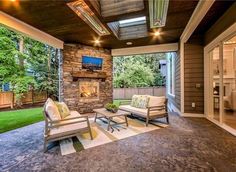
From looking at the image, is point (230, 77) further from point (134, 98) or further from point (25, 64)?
point (25, 64)

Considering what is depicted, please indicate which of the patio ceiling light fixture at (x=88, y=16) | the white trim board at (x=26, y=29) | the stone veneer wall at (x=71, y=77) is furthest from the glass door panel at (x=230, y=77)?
the white trim board at (x=26, y=29)

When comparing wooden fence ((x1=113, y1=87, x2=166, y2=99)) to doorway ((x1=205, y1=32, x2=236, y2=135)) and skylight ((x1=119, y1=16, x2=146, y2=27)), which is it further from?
skylight ((x1=119, y1=16, x2=146, y2=27))

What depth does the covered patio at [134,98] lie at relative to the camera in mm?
2490

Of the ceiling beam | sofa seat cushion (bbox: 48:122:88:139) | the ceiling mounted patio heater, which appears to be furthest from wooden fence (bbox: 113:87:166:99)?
sofa seat cushion (bbox: 48:122:88:139)

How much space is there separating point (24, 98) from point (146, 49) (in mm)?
7218

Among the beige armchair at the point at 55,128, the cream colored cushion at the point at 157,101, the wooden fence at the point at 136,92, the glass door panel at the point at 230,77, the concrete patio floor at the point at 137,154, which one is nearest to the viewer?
the concrete patio floor at the point at 137,154

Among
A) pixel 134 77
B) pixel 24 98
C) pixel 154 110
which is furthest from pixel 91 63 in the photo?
pixel 134 77

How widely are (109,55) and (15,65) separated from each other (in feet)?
15.8

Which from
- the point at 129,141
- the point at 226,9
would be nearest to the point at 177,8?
the point at 226,9

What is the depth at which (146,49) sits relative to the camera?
6.70 m

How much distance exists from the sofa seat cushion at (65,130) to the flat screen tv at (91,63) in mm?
3604

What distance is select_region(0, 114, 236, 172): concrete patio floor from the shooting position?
2215mm

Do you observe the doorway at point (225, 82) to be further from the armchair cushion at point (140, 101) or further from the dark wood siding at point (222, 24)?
the armchair cushion at point (140, 101)

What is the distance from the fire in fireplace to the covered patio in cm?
4
